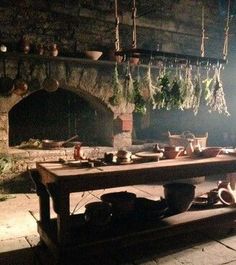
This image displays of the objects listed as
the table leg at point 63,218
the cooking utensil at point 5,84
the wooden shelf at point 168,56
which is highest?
the wooden shelf at point 168,56

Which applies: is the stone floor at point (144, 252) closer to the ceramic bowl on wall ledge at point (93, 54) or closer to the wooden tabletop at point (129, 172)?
the wooden tabletop at point (129, 172)

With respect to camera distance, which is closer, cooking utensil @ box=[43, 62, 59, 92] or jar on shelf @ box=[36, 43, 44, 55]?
jar on shelf @ box=[36, 43, 44, 55]

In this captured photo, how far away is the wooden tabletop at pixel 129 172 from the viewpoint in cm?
299

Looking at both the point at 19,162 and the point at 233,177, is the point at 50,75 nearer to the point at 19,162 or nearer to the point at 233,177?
the point at 19,162

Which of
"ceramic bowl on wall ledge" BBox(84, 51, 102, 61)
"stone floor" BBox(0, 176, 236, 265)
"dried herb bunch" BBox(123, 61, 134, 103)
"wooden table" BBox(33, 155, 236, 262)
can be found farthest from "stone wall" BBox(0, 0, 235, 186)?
"wooden table" BBox(33, 155, 236, 262)

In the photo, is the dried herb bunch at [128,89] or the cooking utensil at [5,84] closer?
the dried herb bunch at [128,89]

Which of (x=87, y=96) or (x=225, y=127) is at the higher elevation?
(x=87, y=96)

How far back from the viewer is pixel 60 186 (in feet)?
9.49

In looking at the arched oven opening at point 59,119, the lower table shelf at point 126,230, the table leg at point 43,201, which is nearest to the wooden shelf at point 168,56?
the table leg at point 43,201

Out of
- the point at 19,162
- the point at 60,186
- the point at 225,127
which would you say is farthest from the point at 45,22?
the point at 225,127

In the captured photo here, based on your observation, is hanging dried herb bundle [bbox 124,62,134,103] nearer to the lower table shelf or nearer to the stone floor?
the lower table shelf

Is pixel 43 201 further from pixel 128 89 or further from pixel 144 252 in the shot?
pixel 128 89

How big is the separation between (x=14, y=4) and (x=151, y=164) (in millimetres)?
3952

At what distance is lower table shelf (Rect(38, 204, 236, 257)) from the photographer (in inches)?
120
